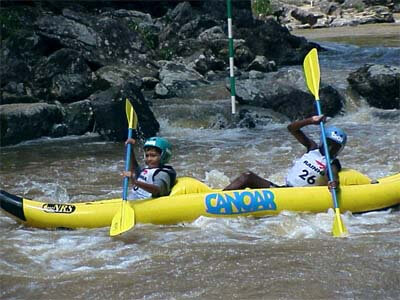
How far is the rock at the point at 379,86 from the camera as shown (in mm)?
10094

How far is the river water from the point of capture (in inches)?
146

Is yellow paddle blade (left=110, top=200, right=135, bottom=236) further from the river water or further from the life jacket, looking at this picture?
the life jacket

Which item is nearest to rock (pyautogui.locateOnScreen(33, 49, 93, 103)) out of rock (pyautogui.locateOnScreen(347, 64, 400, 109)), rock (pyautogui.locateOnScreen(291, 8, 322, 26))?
rock (pyautogui.locateOnScreen(347, 64, 400, 109))

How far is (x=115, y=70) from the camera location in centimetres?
1116

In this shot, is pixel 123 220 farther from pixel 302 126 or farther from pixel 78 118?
pixel 78 118

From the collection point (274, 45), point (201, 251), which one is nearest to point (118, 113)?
point (201, 251)

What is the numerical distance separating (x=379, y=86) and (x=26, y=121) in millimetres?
4788

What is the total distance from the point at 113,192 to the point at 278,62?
28.2ft

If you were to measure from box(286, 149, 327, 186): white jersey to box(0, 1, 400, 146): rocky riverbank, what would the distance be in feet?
12.3

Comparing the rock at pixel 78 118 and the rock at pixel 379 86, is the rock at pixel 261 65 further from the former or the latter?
the rock at pixel 78 118

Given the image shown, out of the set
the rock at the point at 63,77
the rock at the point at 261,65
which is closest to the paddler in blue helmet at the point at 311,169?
the rock at the point at 63,77

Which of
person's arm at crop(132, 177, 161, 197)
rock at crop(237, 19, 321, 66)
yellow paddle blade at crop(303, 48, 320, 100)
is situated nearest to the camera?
person's arm at crop(132, 177, 161, 197)

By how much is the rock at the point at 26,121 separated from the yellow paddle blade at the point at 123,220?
4.01 metres

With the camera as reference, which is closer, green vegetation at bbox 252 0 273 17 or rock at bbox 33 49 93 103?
rock at bbox 33 49 93 103
